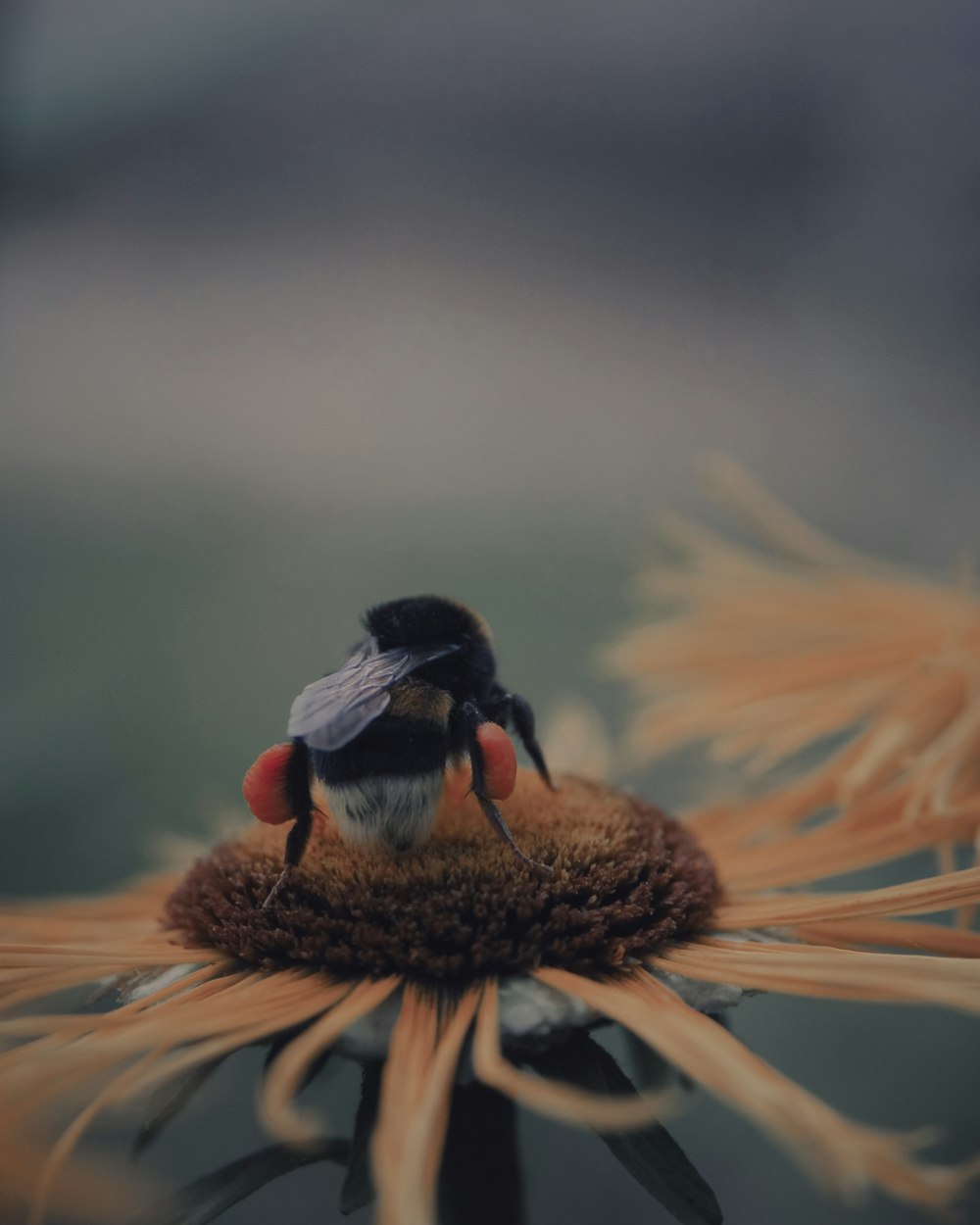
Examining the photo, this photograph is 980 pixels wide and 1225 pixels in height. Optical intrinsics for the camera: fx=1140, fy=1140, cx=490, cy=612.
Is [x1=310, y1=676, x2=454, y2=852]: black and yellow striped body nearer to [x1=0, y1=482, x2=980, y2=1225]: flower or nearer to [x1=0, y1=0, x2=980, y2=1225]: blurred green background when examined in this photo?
[x1=0, y1=482, x2=980, y2=1225]: flower

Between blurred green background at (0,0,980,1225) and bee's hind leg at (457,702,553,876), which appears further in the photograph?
blurred green background at (0,0,980,1225)

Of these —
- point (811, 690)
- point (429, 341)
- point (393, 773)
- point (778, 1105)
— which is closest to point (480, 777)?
point (393, 773)

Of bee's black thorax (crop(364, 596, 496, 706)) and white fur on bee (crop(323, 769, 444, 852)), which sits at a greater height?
bee's black thorax (crop(364, 596, 496, 706))

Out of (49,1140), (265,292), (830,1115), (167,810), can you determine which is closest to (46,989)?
(49,1140)

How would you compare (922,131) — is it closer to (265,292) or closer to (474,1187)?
(265,292)

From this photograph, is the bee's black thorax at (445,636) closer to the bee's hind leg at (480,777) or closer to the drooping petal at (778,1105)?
the bee's hind leg at (480,777)

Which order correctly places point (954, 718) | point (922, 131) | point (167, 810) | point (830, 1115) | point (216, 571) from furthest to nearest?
1. point (922, 131)
2. point (216, 571)
3. point (167, 810)
4. point (954, 718)
5. point (830, 1115)

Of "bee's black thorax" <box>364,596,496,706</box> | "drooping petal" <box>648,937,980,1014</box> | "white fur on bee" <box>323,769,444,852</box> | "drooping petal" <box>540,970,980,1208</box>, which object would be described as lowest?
"drooping petal" <box>540,970,980,1208</box>

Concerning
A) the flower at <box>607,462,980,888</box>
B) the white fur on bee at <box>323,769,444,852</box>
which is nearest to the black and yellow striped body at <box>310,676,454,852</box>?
the white fur on bee at <box>323,769,444,852</box>
